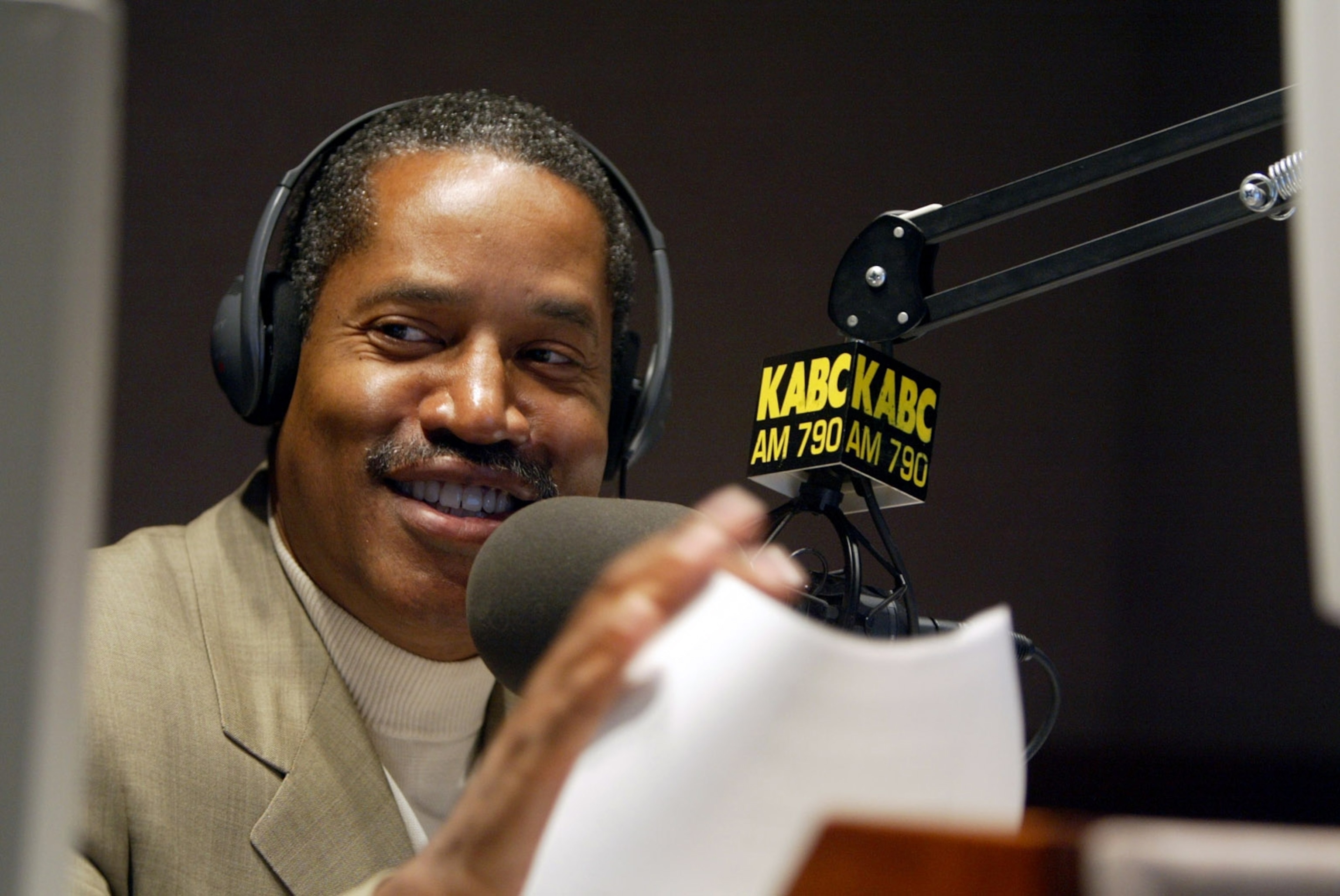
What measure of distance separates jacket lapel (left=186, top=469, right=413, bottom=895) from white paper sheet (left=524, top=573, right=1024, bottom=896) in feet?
1.90

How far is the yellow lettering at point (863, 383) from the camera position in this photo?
920 millimetres

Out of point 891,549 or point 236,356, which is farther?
point 236,356

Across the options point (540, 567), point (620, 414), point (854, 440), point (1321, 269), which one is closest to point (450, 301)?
point (620, 414)

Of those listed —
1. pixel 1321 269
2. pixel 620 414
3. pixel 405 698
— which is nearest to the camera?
pixel 1321 269

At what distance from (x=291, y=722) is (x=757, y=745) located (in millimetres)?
722

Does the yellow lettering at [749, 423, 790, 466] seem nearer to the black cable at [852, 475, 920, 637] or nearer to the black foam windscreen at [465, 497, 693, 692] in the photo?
the black cable at [852, 475, 920, 637]

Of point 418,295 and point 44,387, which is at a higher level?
point 418,295

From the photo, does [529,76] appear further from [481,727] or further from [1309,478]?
[1309,478]

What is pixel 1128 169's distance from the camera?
0.98m

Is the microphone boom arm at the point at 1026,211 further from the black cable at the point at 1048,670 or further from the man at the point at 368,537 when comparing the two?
the man at the point at 368,537

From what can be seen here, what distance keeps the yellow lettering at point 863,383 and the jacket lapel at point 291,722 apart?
0.51 m

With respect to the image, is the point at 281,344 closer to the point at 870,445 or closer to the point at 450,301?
the point at 450,301

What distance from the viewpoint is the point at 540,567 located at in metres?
0.73

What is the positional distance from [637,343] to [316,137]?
2.89 ft
